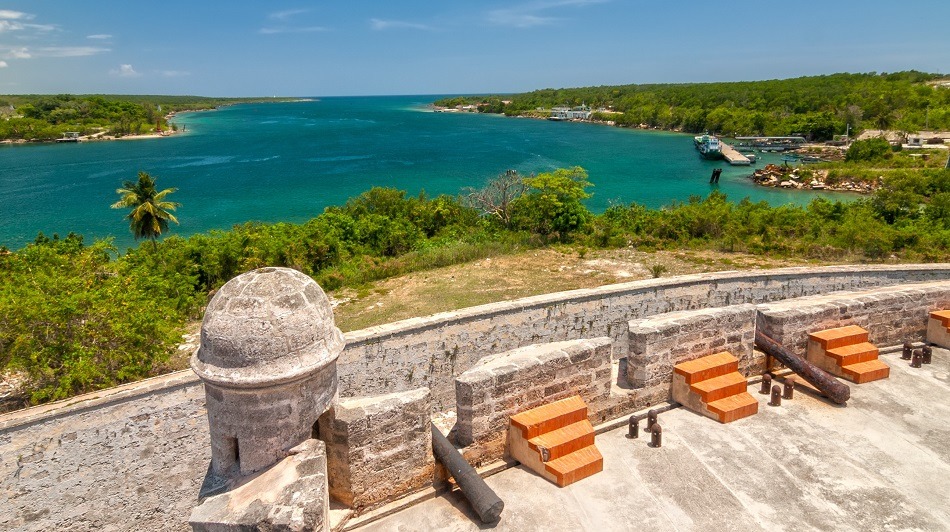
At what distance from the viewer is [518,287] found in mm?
18547

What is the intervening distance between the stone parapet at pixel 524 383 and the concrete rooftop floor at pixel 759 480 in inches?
17.5

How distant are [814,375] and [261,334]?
583cm

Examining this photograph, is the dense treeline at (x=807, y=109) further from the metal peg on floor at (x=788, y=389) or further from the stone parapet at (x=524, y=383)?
the stone parapet at (x=524, y=383)

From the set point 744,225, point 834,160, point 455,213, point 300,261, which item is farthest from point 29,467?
point 834,160

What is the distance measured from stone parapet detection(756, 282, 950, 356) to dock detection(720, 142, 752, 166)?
60.2 m

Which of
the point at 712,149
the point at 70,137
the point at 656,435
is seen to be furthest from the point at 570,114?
the point at 656,435

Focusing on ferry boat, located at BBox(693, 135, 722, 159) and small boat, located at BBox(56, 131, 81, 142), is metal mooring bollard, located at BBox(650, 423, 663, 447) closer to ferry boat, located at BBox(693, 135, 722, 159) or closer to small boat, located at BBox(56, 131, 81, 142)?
ferry boat, located at BBox(693, 135, 722, 159)

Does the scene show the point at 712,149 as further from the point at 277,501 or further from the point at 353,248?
the point at 277,501

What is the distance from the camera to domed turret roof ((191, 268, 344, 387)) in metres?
3.61

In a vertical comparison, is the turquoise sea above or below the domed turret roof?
below

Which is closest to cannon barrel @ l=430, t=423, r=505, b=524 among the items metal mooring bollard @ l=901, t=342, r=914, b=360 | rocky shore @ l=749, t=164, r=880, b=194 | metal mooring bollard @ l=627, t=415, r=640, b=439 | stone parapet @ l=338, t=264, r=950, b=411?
metal mooring bollard @ l=627, t=415, r=640, b=439

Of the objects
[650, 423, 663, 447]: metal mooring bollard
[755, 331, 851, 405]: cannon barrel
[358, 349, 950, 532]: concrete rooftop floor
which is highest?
[755, 331, 851, 405]: cannon barrel

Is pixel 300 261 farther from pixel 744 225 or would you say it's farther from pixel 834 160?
pixel 834 160

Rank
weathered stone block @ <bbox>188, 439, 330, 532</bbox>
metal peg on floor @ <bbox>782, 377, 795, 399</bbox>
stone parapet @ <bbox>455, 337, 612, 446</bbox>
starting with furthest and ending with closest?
metal peg on floor @ <bbox>782, 377, 795, 399</bbox>, stone parapet @ <bbox>455, 337, 612, 446</bbox>, weathered stone block @ <bbox>188, 439, 330, 532</bbox>
